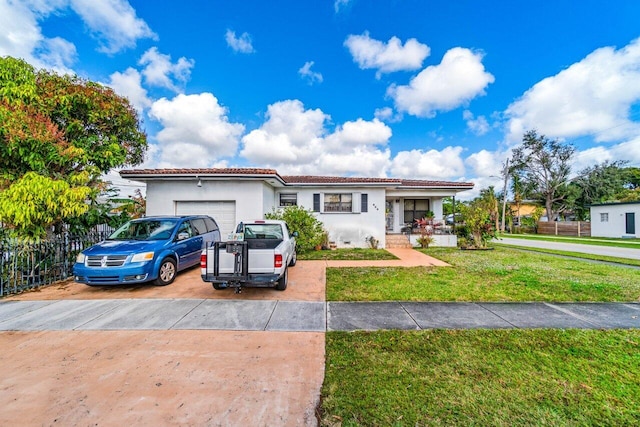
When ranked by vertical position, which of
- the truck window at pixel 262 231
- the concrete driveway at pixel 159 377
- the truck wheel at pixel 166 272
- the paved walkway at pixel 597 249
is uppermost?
the truck window at pixel 262 231

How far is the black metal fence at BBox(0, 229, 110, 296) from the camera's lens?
5.86 metres

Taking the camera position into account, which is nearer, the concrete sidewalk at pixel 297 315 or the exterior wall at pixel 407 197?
the concrete sidewalk at pixel 297 315

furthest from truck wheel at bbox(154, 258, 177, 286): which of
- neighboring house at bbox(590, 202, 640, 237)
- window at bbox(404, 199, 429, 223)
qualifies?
neighboring house at bbox(590, 202, 640, 237)

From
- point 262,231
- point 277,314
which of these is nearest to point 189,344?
point 277,314

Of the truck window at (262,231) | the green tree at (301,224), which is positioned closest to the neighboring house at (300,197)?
the green tree at (301,224)

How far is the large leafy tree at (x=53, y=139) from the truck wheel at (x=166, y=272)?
96.1 inches

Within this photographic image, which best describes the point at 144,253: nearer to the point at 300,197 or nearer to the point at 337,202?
the point at 300,197

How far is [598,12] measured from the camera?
33.9ft

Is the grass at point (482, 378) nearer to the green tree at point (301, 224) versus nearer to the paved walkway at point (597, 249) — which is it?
the green tree at point (301, 224)

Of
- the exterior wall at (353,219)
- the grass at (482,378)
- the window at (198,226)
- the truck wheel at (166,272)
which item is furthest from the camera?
the exterior wall at (353,219)

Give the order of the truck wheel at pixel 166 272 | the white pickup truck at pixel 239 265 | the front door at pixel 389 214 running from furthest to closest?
the front door at pixel 389 214, the truck wheel at pixel 166 272, the white pickup truck at pixel 239 265

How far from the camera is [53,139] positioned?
6312 mm

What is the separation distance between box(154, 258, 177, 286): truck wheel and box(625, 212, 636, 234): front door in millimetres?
32050

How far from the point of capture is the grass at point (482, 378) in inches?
89.8
